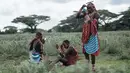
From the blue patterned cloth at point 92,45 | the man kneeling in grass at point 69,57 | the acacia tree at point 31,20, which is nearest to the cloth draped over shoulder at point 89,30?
the blue patterned cloth at point 92,45

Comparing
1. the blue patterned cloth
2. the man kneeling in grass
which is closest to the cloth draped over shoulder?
the blue patterned cloth

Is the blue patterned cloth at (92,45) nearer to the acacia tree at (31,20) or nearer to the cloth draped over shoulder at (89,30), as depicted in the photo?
the cloth draped over shoulder at (89,30)

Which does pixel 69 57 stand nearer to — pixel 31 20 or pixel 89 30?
pixel 89 30

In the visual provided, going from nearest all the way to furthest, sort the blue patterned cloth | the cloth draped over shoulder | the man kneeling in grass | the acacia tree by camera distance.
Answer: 1. the cloth draped over shoulder
2. the blue patterned cloth
3. the man kneeling in grass
4. the acacia tree

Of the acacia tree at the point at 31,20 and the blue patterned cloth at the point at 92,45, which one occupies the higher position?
the blue patterned cloth at the point at 92,45

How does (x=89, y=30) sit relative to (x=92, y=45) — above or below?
above

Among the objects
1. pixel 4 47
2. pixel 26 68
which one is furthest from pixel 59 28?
pixel 26 68

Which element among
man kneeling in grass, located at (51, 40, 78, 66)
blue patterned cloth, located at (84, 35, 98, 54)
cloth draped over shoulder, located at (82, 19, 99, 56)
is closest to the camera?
cloth draped over shoulder, located at (82, 19, 99, 56)

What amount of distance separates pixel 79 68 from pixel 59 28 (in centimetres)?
5406

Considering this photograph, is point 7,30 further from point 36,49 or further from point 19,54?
point 36,49

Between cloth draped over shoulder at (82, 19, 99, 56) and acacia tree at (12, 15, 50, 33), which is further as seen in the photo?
acacia tree at (12, 15, 50, 33)

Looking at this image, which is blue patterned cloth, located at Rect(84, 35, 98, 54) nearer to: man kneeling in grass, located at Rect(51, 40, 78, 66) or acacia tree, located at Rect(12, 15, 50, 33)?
man kneeling in grass, located at Rect(51, 40, 78, 66)

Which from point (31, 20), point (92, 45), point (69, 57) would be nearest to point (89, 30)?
point (92, 45)

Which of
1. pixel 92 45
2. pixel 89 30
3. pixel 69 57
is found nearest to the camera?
pixel 89 30
